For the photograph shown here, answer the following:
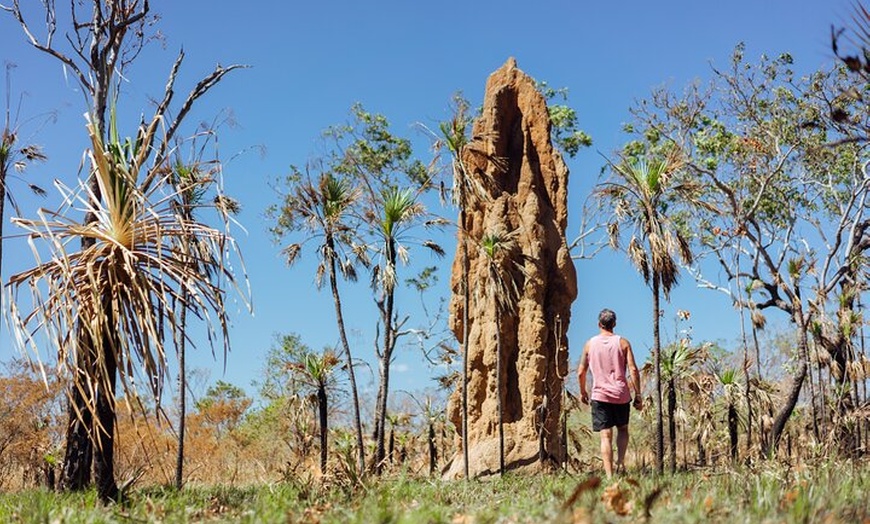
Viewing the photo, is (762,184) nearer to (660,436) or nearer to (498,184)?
(498,184)

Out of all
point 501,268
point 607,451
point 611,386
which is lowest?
point 607,451

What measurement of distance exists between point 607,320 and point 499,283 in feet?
32.7

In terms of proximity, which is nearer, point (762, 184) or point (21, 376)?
point (762, 184)

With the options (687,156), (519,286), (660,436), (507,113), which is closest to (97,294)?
(660,436)

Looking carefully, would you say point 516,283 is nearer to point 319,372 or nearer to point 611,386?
point 319,372

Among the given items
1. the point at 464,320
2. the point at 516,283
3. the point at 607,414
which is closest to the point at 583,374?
the point at 607,414

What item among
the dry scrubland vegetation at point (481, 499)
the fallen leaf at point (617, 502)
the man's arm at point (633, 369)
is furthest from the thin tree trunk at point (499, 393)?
the fallen leaf at point (617, 502)

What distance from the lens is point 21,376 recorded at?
29.3m

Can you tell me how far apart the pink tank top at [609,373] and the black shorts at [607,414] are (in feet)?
0.22

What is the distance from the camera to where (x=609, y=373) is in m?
10.3

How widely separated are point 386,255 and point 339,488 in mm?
13583

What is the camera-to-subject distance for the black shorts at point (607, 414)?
33.6 ft

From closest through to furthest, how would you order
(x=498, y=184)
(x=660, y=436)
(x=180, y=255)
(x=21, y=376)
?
(x=180, y=255) < (x=660, y=436) < (x=498, y=184) < (x=21, y=376)

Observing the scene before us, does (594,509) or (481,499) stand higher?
(594,509)
